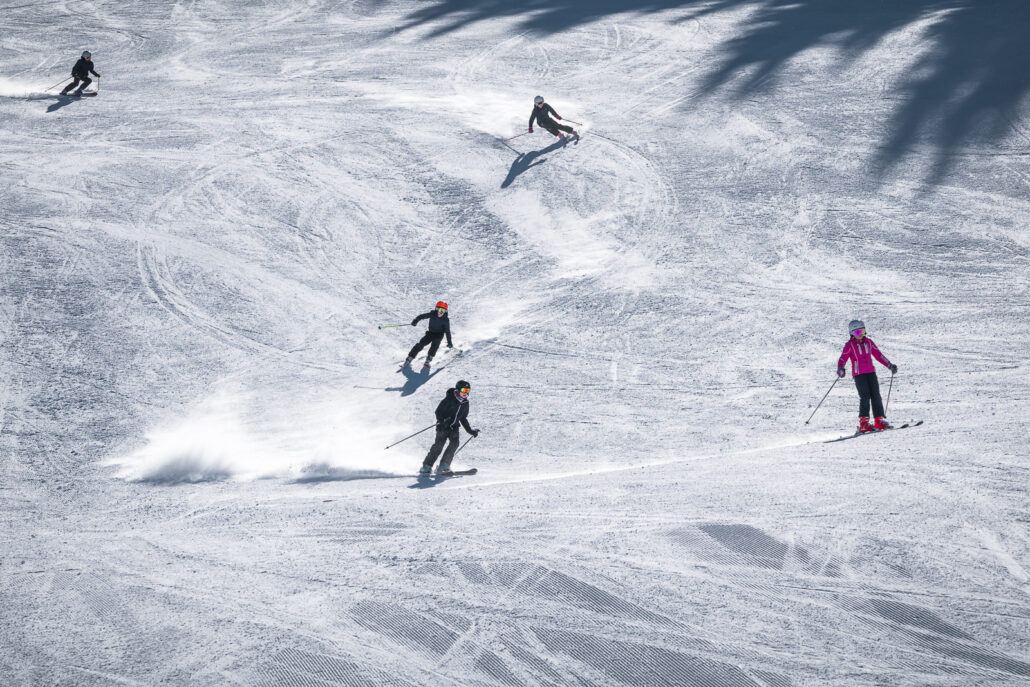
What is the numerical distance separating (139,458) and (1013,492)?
10.6 meters

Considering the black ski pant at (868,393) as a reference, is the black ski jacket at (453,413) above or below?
above

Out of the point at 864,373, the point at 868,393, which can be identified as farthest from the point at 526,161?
the point at 868,393

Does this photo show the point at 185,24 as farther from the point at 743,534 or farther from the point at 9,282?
the point at 743,534

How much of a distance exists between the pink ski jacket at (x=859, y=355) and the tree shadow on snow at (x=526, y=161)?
9072 mm

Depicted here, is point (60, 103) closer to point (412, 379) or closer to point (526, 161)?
point (526, 161)

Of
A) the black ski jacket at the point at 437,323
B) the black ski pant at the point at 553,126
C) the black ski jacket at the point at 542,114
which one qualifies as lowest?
the black ski jacket at the point at 437,323

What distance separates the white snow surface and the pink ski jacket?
869 millimetres

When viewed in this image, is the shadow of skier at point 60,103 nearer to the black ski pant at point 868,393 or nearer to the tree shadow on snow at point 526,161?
the tree shadow on snow at point 526,161

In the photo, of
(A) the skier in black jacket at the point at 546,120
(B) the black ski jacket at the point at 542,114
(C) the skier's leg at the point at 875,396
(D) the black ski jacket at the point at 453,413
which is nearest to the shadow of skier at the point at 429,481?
(D) the black ski jacket at the point at 453,413

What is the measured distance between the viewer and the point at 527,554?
341 inches

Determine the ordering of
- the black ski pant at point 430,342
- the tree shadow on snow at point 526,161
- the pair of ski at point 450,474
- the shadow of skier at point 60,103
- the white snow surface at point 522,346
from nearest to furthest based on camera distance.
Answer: the white snow surface at point 522,346 → the pair of ski at point 450,474 → the black ski pant at point 430,342 → the tree shadow on snow at point 526,161 → the shadow of skier at point 60,103

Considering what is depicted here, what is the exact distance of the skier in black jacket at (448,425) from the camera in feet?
36.6

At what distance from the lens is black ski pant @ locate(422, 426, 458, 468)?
11172mm

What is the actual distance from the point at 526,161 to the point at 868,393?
10311 millimetres
